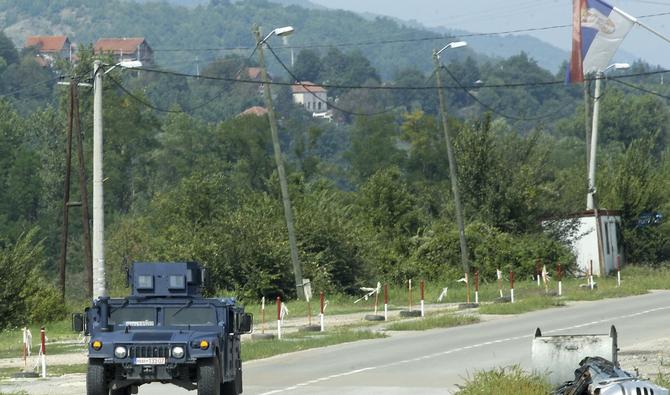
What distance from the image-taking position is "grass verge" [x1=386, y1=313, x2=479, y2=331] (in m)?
40.6

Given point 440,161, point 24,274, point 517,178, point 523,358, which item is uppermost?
point 440,161

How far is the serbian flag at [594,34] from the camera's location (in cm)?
3791

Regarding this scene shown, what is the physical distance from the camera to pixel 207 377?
2061 cm

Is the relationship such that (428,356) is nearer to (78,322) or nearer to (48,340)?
(78,322)

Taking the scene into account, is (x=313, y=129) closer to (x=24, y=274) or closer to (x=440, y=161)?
(x=440, y=161)

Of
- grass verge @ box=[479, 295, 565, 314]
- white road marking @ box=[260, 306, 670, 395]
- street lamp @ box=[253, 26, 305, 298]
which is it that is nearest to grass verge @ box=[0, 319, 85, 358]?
street lamp @ box=[253, 26, 305, 298]

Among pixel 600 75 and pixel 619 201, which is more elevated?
pixel 600 75

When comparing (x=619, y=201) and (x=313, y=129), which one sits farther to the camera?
(x=313, y=129)

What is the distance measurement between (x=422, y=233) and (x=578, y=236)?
729 centimetres

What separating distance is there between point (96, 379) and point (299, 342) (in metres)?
15.6

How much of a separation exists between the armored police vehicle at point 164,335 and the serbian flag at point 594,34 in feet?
52.2

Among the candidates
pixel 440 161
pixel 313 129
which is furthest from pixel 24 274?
pixel 440 161

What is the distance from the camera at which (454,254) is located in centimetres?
6475

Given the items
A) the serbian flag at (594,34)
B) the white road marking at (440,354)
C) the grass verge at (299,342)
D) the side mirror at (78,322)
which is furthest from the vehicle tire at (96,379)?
the serbian flag at (594,34)
